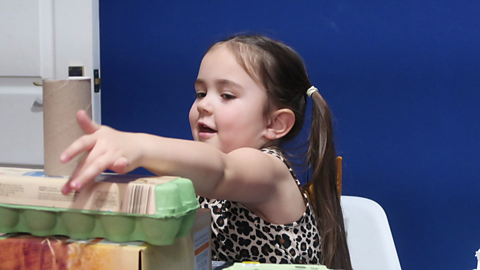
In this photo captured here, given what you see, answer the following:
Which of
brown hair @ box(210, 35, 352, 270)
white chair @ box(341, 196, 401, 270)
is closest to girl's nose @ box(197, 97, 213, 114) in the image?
brown hair @ box(210, 35, 352, 270)

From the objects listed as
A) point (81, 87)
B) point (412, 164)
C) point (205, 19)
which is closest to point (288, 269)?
point (81, 87)

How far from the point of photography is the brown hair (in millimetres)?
1016

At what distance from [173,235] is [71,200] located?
0.11 metres

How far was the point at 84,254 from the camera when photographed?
0.47 metres

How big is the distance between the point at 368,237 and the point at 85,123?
3.71ft

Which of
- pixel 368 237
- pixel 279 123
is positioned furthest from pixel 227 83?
pixel 368 237

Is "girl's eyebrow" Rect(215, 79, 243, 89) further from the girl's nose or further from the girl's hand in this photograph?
the girl's hand

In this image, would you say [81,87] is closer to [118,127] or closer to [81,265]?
[81,265]

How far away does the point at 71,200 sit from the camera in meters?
0.46

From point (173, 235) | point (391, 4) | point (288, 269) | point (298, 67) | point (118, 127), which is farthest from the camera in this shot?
point (118, 127)

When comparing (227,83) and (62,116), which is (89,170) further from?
(227,83)

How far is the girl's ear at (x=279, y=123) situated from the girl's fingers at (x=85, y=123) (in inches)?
23.3

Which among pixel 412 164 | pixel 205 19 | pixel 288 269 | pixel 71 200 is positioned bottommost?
pixel 412 164

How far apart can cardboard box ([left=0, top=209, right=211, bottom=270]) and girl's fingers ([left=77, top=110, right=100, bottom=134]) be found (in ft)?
0.38
